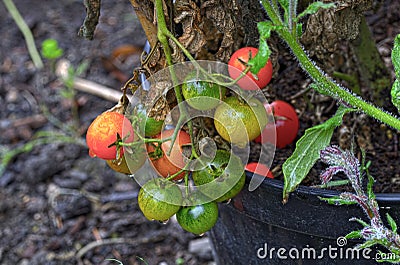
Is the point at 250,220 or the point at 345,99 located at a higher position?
the point at 345,99

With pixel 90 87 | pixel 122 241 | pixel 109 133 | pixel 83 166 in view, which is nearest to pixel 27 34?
pixel 90 87

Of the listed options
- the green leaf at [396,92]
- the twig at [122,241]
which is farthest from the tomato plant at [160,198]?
the twig at [122,241]

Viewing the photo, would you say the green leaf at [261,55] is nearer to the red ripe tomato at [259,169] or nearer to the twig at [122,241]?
the red ripe tomato at [259,169]

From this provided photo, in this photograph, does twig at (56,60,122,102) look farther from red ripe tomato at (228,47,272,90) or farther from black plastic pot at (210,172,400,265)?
red ripe tomato at (228,47,272,90)

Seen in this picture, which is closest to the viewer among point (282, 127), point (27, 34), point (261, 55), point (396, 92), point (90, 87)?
point (261, 55)

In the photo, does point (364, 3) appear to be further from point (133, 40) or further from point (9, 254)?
point (133, 40)

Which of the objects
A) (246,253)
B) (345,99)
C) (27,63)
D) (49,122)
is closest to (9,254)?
(49,122)

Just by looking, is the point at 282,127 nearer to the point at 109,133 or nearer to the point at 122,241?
the point at 109,133
